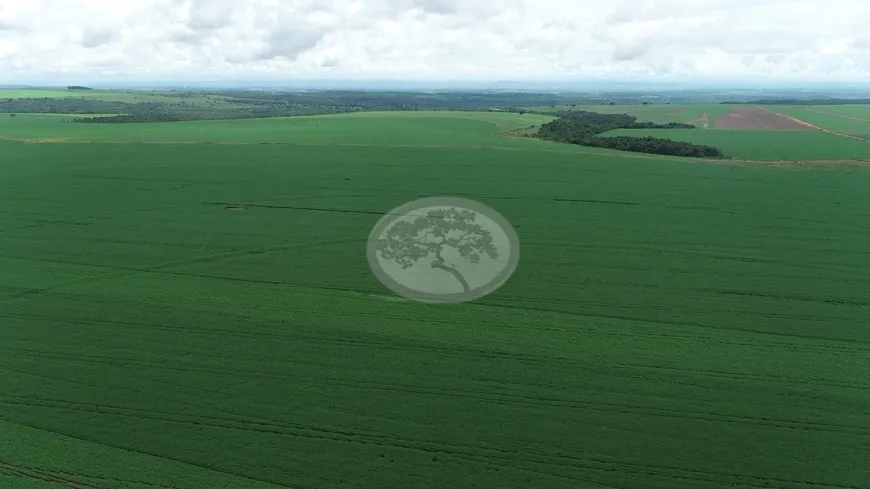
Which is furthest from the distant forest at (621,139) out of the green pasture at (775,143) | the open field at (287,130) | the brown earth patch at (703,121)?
the open field at (287,130)

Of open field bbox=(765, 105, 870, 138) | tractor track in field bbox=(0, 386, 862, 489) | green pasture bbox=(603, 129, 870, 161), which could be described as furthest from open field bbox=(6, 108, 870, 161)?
tractor track in field bbox=(0, 386, 862, 489)

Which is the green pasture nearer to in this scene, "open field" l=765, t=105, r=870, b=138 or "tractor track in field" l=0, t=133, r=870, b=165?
"tractor track in field" l=0, t=133, r=870, b=165

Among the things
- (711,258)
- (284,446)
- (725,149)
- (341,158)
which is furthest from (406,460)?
(725,149)

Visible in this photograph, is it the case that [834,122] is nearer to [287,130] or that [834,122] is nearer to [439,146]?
[439,146]

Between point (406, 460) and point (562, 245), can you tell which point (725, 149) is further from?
point (406, 460)

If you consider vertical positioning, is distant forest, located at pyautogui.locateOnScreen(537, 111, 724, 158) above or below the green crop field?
above
